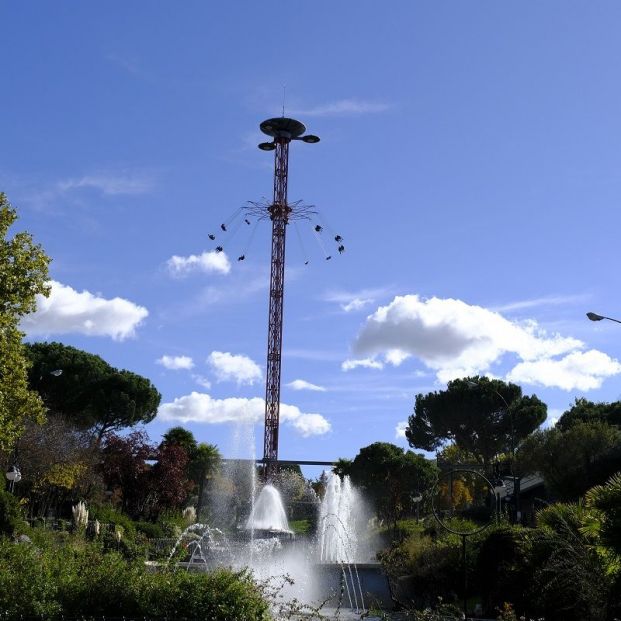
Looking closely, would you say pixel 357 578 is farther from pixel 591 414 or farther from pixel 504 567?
pixel 591 414

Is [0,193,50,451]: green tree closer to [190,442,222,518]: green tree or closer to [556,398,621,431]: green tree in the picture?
[190,442,222,518]: green tree

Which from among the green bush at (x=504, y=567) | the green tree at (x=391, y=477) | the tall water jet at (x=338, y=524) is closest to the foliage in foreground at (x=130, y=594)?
the green bush at (x=504, y=567)

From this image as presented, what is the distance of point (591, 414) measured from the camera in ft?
185

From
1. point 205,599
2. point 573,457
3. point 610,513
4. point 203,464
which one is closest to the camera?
point 205,599

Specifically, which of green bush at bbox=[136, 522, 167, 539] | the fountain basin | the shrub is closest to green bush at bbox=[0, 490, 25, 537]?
the fountain basin

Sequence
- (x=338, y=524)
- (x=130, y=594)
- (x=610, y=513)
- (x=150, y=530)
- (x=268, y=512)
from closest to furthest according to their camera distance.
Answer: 1. (x=130, y=594)
2. (x=610, y=513)
3. (x=150, y=530)
4. (x=338, y=524)
5. (x=268, y=512)

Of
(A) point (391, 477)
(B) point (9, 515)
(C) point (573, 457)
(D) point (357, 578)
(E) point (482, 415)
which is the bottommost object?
(D) point (357, 578)

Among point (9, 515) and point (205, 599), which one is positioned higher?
point (9, 515)

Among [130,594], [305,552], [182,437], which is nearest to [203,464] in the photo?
[182,437]

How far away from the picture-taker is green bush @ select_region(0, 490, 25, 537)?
23.2 m

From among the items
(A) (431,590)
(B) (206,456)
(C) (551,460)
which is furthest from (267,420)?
(A) (431,590)

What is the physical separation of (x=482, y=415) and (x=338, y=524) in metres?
22.9

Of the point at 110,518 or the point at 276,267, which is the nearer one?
the point at 110,518

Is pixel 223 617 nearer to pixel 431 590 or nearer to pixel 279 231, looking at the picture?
pixel 431 590
